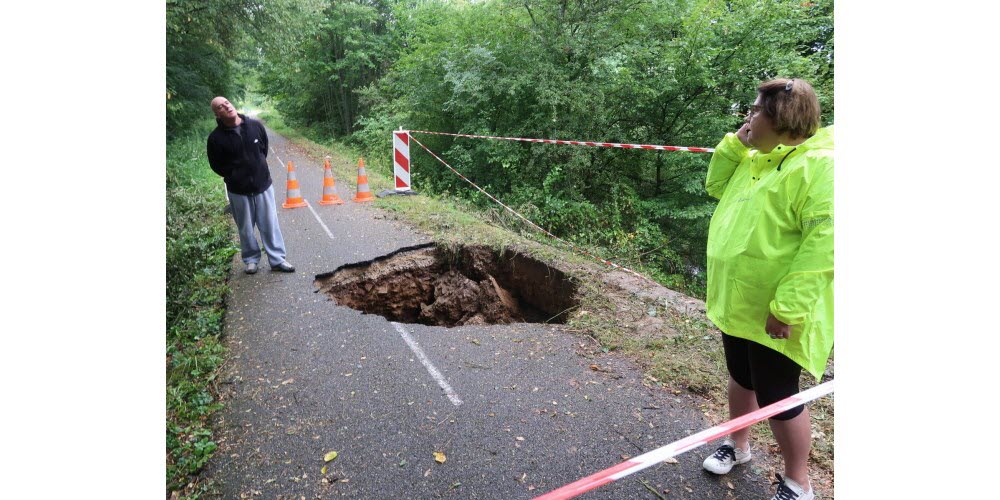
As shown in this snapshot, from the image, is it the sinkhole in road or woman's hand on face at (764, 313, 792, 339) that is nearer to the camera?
woman's hand on face at (764, 313, 792, 339)

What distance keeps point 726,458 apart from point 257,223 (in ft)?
17.6

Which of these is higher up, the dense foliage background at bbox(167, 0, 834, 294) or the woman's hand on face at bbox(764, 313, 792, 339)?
the dense foliage background at bbox(167, 0, 834, 294)

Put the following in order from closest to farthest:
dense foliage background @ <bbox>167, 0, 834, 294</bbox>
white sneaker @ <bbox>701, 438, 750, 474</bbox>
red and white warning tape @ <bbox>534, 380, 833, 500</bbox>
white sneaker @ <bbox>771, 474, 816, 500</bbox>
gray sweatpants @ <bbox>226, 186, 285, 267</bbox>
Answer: red and white warning tape @ <bbox>534, 380, 833, 500</bbox> → white sneaker @ <bbox>771, 474, 816, 500</bbox> → white sneaker @ <bbox>701, 438, 750, 474</bbox> → gray sweatpants @ <bbox>226, 186, 285, 267</bbox> → dense foliage background @ <bbox>167, 0, 834, 294</bbox>

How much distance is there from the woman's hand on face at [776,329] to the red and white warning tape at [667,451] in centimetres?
33

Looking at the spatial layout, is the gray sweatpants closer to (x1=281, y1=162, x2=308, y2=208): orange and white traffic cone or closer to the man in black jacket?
the man in black jacket

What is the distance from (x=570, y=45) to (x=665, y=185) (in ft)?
10.6

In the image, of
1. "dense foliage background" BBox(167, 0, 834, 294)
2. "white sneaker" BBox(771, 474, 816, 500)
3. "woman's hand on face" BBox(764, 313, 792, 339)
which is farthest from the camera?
"dense foliage background" BBox(167, 0, 834, 294)

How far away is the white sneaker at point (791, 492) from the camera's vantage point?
224 cm

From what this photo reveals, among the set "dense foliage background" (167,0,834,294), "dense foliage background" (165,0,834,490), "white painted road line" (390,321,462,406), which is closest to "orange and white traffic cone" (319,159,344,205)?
"dense foliage background" (165,0,834,490)

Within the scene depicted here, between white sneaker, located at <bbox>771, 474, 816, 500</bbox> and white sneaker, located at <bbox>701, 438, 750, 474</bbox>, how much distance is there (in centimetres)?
32

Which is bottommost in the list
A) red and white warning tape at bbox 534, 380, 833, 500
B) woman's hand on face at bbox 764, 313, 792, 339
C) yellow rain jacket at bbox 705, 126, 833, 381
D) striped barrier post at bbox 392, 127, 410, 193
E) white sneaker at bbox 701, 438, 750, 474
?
white sneaker at bbox 701, 438, 750, 474

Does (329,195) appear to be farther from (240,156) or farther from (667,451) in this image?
(667,451)

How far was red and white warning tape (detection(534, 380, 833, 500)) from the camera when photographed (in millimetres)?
1813

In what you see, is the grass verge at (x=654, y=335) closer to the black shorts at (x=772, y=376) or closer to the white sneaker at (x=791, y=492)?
the white sneaker at (x=791, y=492)
